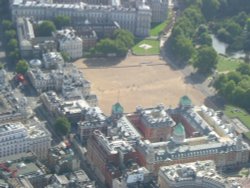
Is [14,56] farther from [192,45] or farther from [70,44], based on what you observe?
[192,45]

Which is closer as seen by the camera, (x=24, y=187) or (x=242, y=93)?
(x=24, y=187)

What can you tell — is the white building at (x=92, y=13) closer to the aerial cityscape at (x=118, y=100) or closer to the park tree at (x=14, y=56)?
the aerial cityscape at (x=118, y=100)

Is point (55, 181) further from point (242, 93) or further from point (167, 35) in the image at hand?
point (167, 35)

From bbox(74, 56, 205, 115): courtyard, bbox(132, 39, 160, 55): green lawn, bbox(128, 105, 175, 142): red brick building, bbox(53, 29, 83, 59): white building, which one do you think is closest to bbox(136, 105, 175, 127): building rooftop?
bbox(128, 105, 175, 142): red brick building

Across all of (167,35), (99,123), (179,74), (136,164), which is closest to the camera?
(136,164)

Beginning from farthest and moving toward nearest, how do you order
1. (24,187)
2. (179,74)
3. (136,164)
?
(179,74) < (136,164) < (24,187)

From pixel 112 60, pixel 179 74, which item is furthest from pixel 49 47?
pixel 179 74

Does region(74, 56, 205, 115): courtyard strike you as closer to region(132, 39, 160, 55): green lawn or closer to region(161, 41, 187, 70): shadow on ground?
region(161, 41, 187, 70): shadow on ground
